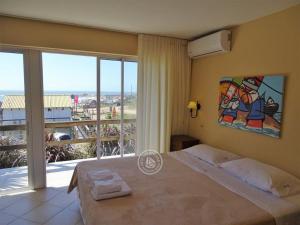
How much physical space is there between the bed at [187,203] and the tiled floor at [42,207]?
2.07 ft

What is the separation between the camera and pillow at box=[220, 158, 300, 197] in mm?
2077

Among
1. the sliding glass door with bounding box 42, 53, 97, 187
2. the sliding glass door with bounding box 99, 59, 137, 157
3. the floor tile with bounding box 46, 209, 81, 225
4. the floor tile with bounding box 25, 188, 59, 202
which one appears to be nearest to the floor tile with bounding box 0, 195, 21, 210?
the floor tile with bounding box 25, 188, 59, 202

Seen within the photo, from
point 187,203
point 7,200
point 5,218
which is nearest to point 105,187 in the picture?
point 187,203

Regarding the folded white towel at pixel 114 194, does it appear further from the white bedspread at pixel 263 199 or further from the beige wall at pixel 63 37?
the beige wall at pixel 63 37

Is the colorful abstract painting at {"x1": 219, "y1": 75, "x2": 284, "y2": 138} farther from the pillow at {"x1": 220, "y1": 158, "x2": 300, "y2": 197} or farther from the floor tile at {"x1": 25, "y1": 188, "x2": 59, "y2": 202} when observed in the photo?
the floor tile at {"x1": 25, "y1": 188, "x2": 59, "y2": 202}

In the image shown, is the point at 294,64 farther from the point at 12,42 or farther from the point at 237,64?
the point at 12,42

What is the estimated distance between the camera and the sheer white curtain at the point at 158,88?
376cm

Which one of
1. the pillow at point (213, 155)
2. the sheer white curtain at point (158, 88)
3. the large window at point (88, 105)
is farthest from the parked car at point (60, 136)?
the pillow at point (213, 155)

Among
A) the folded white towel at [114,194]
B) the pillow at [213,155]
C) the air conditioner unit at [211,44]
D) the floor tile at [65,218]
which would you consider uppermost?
the air conditioner unit at [211,44]

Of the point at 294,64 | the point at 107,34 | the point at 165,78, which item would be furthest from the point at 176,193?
the point at 107,34

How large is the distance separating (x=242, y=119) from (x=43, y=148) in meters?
2.99

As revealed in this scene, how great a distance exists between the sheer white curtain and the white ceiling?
0.52 metres

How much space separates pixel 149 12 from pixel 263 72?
62.4 inches

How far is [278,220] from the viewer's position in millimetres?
1741
